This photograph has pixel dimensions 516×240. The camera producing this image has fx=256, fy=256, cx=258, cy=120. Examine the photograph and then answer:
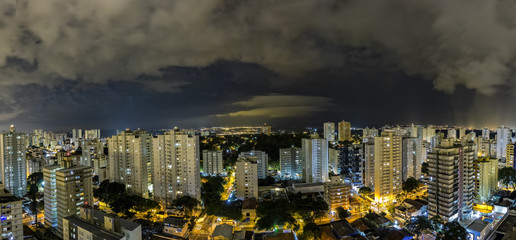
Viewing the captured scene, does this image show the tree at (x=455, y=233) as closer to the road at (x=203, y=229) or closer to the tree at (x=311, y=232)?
the tree at (x=311, y=232)

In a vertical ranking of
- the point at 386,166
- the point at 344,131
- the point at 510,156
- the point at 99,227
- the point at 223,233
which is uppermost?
the point at 344,131

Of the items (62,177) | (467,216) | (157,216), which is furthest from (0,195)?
(467,216)

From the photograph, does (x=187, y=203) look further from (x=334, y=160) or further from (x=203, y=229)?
(x=334, y=160)

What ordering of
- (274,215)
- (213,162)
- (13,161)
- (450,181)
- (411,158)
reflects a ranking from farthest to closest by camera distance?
1. (213,162)
2. (411,158)
3. (13,161)
4. (450,181)
5. (274,215)

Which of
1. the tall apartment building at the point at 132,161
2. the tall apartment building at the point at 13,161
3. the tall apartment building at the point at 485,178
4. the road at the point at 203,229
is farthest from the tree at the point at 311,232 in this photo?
the tall apartment building at the point at 13,161

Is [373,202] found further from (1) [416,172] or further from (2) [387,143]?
(1) [416,172]

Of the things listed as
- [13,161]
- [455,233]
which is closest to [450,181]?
[455,233]
